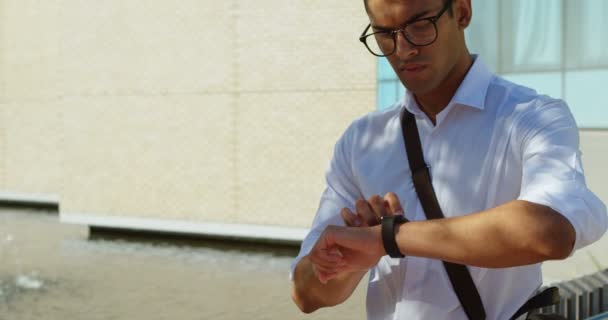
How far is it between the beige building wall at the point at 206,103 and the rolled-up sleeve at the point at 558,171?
8074 millimetres

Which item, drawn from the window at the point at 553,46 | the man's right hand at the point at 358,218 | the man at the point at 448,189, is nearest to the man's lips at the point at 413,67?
the man at the point at 448,189

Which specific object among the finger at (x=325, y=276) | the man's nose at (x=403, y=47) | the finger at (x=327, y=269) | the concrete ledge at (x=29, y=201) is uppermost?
the man's nose at (x=403, y=47)

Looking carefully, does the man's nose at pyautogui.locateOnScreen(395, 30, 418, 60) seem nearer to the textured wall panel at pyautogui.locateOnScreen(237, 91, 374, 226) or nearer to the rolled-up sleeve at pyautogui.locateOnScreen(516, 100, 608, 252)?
the rolled-up sleeve at pyautogui.locateOnScreen(516, 100, 608, 252)

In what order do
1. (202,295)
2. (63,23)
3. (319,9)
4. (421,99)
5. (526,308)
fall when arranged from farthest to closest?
(63,23) → (319,9) → (202,295) → (421,99) → (526,308)

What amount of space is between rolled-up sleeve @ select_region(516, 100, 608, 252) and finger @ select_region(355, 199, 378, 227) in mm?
257

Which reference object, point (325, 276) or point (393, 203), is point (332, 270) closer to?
point (325, 276)

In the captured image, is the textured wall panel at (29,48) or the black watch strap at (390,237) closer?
the black watch strap at (390,237)

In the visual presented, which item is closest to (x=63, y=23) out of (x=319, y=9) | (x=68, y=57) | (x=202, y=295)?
(x=68, y=57)

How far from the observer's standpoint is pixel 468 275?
1.52m

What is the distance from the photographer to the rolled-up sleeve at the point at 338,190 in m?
1.70

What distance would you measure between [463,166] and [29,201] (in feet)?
51.5

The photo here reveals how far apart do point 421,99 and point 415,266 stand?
1.03ft

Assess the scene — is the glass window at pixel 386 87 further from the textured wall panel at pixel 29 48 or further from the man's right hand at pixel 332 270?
the man's right hand at pixel 332 270

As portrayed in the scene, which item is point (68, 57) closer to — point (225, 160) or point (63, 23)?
point (63, 23)
